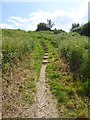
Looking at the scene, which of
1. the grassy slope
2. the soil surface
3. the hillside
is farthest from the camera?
the grassy slope

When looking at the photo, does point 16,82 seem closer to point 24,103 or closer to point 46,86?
point 46,86

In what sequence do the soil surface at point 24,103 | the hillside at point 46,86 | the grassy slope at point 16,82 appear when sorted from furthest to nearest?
1. the grassy slope at point 16,82
2. the hillside at point 46,86
3. the soil surface at point 24,103

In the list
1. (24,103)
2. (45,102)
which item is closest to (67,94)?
(45,102)

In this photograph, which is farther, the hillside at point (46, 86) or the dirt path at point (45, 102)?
the hillside at point (46, 86)

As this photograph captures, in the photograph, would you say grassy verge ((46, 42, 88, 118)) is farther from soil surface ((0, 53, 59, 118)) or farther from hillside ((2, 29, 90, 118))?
soil surface ((0, 53, 59, 118))

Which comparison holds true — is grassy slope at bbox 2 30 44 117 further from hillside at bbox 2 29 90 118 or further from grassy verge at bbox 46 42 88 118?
grassy verge at bbox 46 42 88 118

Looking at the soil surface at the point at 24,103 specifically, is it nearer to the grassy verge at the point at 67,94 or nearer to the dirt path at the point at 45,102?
the dirt path at the point at 45,102

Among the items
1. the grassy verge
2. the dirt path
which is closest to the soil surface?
the dirt path

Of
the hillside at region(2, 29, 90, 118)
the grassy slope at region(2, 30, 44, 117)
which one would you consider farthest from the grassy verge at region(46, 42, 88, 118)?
the grassy slope at region(2, 30, 44, 117)

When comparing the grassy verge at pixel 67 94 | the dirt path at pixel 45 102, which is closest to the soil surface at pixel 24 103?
the dirt path at pixel 45 102

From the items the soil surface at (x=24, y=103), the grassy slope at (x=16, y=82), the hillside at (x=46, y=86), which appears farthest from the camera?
the grassy slope at (x=16, y=82)

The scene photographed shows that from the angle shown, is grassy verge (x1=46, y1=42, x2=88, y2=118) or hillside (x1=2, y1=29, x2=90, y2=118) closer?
grassy verge (x1=46, y1=42, x2=88, y2=118)

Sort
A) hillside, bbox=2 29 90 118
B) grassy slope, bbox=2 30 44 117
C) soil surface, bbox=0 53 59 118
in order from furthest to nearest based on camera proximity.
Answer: grassy slope, bbox=2 30 44 117 < hillside, bbox=2 29 90 118 < soil surface, bbox=0 53 59 118

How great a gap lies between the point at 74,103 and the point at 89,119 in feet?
3.88
